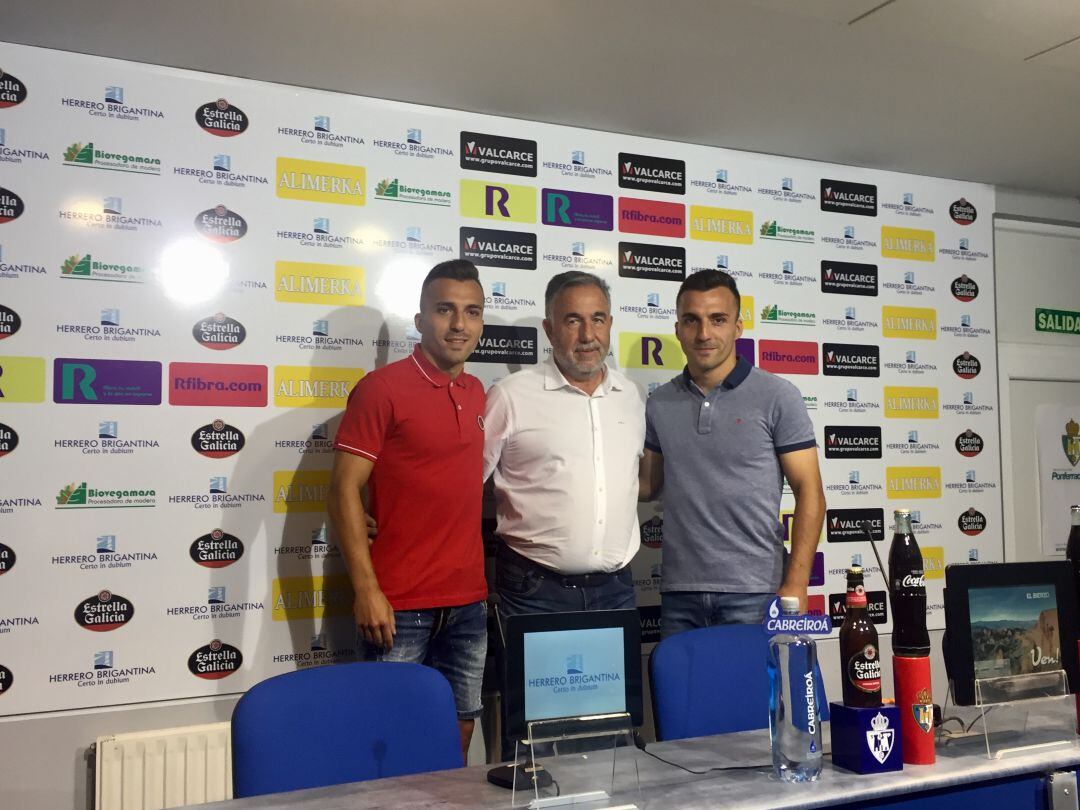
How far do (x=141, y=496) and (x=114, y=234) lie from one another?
35.5 inches

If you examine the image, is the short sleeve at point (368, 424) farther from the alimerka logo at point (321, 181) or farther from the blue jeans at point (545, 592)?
the alimerka logo at point (321, 181)

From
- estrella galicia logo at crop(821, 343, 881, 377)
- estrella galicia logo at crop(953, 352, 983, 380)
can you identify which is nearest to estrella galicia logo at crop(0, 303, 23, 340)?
estrella galicia logo at crop(821, 343, 881, 377)

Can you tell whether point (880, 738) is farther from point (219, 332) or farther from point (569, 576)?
point (219, 332)

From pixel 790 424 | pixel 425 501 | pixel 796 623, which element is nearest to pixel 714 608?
pixel 790 424

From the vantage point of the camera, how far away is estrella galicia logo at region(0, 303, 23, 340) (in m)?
3.00

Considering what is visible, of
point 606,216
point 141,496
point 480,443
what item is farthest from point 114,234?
point 606,216

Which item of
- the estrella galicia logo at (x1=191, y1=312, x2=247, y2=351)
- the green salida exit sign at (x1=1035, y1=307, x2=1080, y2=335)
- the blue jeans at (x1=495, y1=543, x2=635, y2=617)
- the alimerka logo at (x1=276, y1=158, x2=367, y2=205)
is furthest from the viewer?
the green salida exit sign at (x1=1035, y1=307, x2=1080, y2=335)

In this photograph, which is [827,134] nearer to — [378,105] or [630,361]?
[630,361]

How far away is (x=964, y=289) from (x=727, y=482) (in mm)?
2347

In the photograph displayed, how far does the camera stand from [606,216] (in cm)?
392

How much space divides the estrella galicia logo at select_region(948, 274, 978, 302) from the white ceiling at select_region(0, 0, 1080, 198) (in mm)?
783

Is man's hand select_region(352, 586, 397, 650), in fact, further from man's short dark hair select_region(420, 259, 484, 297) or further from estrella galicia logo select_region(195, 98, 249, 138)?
estrella galicia logo select_region(195, 98, 249, 138)

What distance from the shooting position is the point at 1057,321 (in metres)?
4.99

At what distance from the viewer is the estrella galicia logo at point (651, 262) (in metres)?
3.94
